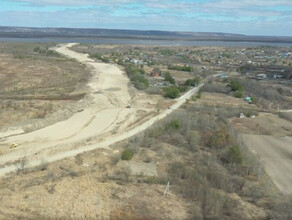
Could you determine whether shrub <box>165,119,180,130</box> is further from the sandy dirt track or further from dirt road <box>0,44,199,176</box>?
the sandy dirt track

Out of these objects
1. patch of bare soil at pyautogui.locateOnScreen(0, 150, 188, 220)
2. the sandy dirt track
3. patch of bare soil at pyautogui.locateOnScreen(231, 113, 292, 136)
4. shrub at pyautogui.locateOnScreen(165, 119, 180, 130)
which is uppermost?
shrub at pyautogui.locateOnScreen(165, 119, 180, 130)

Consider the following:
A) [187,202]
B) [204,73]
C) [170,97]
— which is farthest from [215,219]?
[204,73]

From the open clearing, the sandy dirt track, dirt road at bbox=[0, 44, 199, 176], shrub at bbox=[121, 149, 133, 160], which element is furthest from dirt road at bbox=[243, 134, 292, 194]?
the sandy dirt track

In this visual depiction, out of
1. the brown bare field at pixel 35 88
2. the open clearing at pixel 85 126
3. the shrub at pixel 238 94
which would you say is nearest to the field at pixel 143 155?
the shrub at pixel 238 94

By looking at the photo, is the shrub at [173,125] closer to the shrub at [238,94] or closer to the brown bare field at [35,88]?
the brown bare field at [35,88]

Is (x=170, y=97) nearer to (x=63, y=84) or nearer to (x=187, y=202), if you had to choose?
(x=63, y=84)

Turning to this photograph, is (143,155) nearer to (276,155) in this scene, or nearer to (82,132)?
(82,132)
